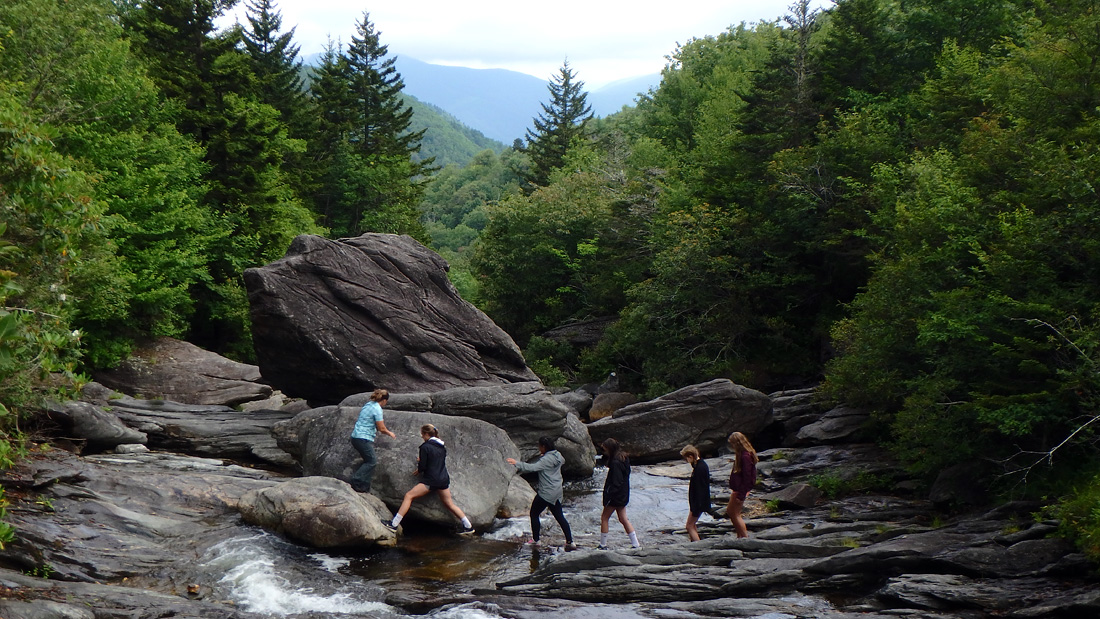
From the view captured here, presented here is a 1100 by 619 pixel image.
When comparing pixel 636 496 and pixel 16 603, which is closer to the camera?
pixel 16 603

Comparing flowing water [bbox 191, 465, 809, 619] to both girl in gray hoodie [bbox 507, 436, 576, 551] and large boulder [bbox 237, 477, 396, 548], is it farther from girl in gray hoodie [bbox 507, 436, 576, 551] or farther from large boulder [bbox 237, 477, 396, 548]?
girl in gray hoodie [bbox 507, 436, 576, 551]

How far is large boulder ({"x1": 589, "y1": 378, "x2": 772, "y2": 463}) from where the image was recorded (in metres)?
24.8

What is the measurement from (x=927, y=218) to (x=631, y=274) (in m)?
24.5

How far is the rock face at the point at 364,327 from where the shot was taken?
2214cm

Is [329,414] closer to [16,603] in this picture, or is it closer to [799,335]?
[16,603]

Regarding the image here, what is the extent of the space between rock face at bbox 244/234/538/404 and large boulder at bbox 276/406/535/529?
392 centimetres

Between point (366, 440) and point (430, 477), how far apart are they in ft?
5.96

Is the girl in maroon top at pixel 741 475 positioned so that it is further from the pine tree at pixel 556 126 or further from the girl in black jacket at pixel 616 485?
the pine tree at pixel 556 126

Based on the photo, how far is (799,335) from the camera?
113 ft

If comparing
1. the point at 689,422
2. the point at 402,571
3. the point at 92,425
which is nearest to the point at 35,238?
the point at 92,425

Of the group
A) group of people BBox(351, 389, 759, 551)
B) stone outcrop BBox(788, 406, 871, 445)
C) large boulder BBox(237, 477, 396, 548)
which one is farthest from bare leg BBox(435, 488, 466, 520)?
stone outcrop BBox(788, 406, 871, 445)

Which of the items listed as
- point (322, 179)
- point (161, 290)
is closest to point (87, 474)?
point (161, 290)

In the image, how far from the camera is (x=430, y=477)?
1502 centimetres

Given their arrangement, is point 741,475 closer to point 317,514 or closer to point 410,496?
point 410,496
